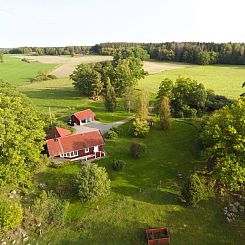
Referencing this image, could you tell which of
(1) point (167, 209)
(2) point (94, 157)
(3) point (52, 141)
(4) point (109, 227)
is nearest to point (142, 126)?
(2) point (94, 157)

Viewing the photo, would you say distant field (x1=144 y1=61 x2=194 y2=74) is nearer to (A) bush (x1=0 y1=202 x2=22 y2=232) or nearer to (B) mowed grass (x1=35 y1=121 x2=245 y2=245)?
(B) mowed grass (x1=35 y1=121 x2=245 y2=245)

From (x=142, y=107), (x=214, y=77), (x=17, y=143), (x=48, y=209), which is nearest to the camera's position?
(x=48, y=209)

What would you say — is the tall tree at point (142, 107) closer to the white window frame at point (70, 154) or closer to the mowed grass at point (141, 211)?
the mowed grass at point (141, 211)

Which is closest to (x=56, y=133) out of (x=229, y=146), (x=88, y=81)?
(x=229, y=146)

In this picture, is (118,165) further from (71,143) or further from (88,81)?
(88,81)

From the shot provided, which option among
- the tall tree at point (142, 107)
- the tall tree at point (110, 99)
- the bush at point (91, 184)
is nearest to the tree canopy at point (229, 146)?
the bush at point (91, 184)

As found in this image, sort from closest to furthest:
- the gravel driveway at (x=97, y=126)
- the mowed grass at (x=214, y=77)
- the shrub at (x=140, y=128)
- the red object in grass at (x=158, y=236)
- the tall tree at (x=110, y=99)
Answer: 1. the red object in grass at (x=158, y=236)
2. the shrub at (x=140, y=128)
3. the gravel driveway at (x=97, y=126)
4. the tall tree at (x=110, y=99)
5. the mowed grass at (x=214, y=77)

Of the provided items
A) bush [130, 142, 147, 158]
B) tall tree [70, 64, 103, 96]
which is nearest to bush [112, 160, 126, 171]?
bush [130, 142, 147, 158]

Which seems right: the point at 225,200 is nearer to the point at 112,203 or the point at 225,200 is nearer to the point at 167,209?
the point at 167,209
